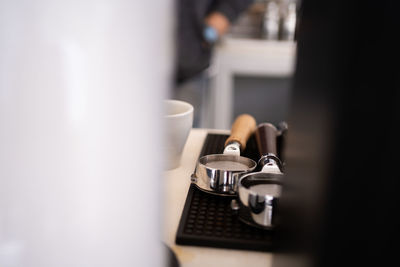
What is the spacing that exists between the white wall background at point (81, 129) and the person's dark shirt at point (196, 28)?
1.13 meters

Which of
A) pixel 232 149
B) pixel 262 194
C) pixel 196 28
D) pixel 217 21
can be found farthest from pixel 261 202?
pixel 217 21

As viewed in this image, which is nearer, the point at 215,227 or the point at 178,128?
the point at 215,227

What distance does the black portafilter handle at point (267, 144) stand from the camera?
0.42m

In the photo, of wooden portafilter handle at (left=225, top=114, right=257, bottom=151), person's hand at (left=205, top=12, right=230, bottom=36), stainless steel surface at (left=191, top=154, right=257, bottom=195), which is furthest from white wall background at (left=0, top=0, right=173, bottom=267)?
person's hand at (left=205, top=12, right=230, bottom=36)

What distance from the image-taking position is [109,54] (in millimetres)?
158

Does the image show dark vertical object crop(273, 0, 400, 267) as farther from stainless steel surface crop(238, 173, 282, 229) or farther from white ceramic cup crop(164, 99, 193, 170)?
white ceramic cup crop(164, 99, 193, 170)

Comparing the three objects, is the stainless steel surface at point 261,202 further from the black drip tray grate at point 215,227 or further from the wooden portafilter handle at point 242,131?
the wooden portafilter handle at point 242,131

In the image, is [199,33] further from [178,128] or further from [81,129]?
[81,129]

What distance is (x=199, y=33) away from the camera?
4.71 feet

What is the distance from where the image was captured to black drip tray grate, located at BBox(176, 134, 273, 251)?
0.32 m

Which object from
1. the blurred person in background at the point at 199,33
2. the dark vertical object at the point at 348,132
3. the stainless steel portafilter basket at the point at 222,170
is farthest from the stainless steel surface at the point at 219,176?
the blurred person in background at the point at 199,33

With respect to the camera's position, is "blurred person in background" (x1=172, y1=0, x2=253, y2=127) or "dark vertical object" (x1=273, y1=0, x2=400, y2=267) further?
"blurred person in background" (x1=172, y1=0, x2=253, y2=127)

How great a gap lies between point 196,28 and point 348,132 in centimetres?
129

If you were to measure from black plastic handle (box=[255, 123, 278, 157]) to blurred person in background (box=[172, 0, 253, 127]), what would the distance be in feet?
2.52
